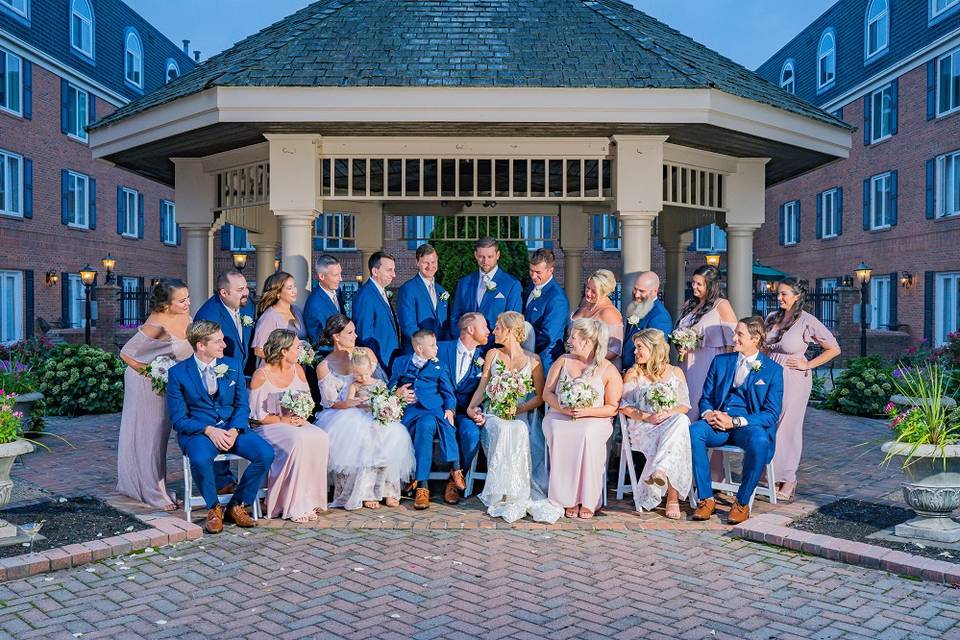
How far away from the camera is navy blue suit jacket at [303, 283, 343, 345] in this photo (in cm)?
767

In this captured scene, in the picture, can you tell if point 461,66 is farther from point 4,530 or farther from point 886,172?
point 886,172

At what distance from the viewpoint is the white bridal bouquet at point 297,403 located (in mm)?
6625

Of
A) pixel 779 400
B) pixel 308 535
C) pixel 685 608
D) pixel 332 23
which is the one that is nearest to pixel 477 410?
pixel 308 535

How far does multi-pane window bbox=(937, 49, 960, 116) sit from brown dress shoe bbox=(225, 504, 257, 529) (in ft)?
69.6

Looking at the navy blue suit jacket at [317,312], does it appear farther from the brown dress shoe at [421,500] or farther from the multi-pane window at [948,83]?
the multi-pane window at [948,83]

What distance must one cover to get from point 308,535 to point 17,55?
68.9 ft

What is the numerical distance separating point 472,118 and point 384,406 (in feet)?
9.42

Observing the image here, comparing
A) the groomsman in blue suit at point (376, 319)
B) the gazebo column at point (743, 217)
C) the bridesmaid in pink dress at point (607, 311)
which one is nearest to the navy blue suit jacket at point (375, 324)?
the groomsman in blue suit at point (376, 319)

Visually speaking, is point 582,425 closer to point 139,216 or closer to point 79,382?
point 79,382

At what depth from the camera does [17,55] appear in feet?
73.5

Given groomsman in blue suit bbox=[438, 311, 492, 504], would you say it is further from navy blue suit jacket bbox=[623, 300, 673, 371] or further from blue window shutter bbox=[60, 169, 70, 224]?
blue window shutter bbox=[60, 169, 70, 224]

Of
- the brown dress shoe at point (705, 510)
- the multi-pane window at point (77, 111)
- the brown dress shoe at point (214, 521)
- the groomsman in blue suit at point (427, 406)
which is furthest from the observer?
the multi-pane window at point (77, 111)

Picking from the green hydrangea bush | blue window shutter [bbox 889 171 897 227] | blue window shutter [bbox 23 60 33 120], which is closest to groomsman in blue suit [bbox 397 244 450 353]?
the green hydrangea bush

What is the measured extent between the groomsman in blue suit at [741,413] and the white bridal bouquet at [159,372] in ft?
13.2
